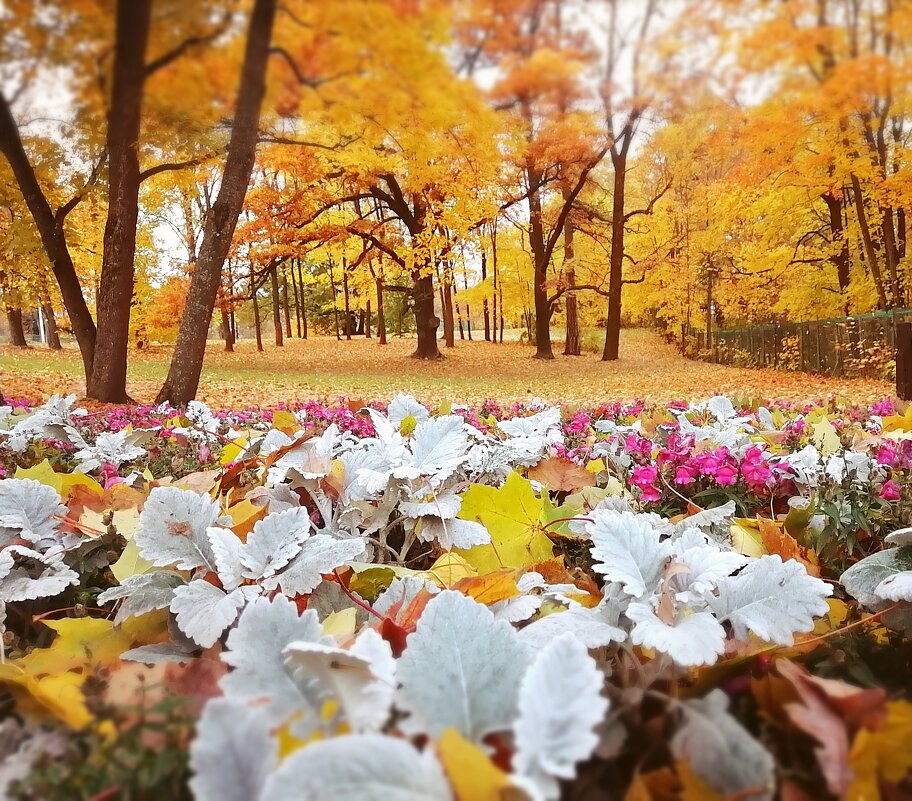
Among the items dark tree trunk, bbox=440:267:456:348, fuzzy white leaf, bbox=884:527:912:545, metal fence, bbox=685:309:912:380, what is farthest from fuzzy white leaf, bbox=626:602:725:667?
metal fence, bbox=685:309:912:380

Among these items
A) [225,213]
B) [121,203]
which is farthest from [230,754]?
[225,213]

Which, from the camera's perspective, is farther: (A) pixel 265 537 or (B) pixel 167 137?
(B) pixel 167 137

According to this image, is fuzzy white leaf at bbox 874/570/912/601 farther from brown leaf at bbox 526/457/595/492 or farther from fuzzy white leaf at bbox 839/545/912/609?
brown leaf at bbox 526/457/595/492

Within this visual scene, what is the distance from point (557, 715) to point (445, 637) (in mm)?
96

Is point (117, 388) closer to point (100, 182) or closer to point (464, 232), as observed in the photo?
point (464, 232)

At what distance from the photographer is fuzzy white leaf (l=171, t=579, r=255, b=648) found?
477 mm

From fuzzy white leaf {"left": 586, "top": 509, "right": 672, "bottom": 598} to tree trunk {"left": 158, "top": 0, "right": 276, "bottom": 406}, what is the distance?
496 mm

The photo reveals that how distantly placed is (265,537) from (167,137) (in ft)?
1.68

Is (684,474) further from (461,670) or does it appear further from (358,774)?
(358,774)

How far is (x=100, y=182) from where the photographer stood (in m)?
1.24

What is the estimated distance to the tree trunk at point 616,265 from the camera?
183 cm

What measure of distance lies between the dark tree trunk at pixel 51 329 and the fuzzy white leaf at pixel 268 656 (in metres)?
3.63

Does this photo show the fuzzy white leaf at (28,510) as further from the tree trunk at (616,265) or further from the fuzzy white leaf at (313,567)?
the tree trunk at (616,265)

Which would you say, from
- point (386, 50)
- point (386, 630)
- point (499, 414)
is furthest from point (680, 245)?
point (386, 630)
